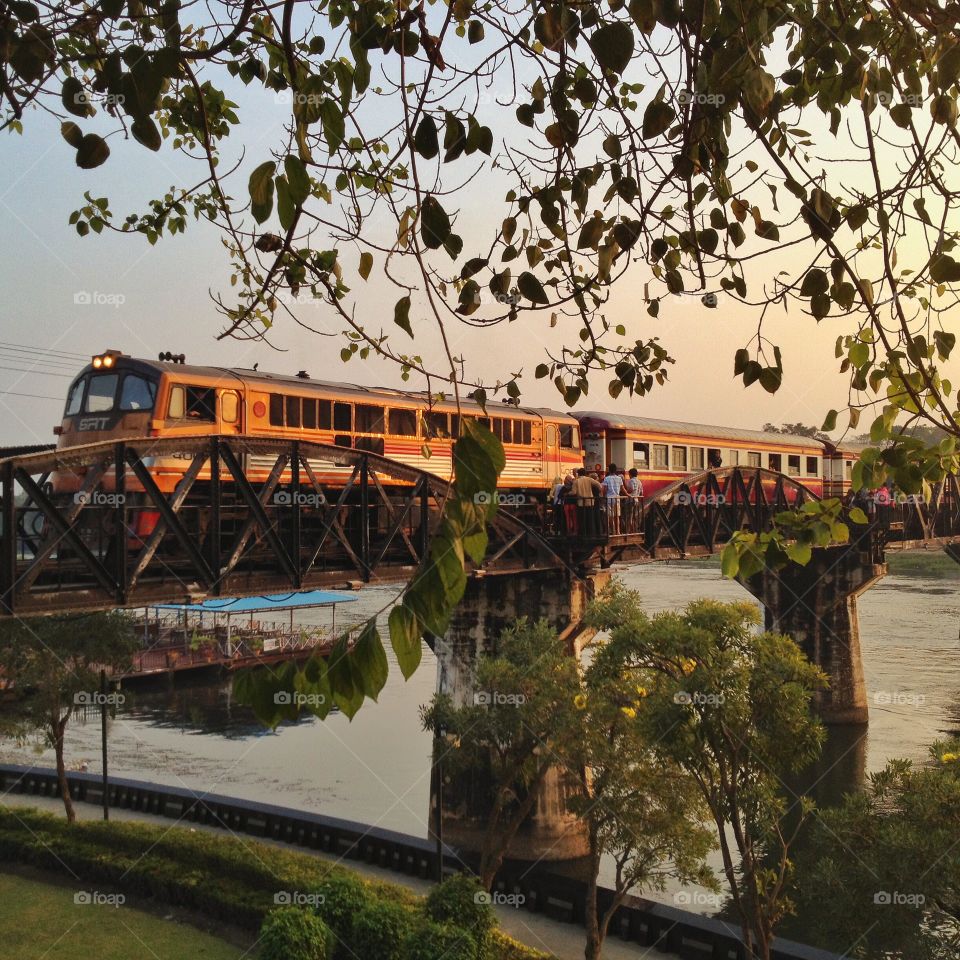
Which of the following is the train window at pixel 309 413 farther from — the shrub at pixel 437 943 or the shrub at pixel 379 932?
the shrub at pixel 437 943

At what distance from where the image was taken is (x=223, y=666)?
45250mm

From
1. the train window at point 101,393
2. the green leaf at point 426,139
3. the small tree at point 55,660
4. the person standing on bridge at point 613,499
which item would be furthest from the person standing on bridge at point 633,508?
the green leaf at point 426,139

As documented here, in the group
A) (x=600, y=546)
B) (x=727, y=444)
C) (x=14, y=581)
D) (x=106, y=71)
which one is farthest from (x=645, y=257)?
(x=727, y=444)

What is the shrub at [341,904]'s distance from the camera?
14.9 metres

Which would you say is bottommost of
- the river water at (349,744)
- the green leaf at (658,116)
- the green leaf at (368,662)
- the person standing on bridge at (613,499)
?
the river water at (349,744)

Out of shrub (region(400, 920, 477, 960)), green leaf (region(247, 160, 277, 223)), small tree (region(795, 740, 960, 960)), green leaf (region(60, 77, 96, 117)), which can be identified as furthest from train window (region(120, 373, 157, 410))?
green leaf (region(247, 160, 277, 223))

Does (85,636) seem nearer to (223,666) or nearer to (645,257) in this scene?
(223,666)

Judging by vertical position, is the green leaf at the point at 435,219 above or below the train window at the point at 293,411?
below

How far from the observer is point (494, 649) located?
25641mm

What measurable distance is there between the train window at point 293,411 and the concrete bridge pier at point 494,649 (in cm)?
663

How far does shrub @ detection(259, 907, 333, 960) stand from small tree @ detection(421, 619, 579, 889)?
7220mm

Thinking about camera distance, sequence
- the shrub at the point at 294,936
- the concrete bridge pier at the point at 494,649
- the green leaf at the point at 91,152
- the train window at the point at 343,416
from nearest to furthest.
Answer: the green leaf at the point at 91,152, the shrub at the point at 294,936, the train window at the point at 343,416, the concrete bridge pier at the point at 494,649

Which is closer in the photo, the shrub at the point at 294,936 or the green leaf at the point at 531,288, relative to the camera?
the green leaf at the point at 531,288

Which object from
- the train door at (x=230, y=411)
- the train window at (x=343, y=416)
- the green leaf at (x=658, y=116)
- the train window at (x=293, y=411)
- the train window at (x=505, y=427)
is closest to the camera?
the green leaf at (x=658, y=116)
